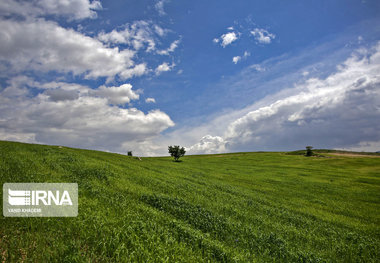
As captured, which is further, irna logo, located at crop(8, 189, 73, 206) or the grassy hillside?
irna logo, located at crop(8, 189, 73, 206)

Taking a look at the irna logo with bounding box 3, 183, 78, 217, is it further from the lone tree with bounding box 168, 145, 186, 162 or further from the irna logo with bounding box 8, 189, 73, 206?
the lone tree with bounding box 168, 145, 186, 162

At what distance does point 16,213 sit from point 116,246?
470 cm

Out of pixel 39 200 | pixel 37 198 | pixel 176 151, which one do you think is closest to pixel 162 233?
pixel 39 200

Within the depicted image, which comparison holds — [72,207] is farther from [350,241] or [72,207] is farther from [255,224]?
[350,241]

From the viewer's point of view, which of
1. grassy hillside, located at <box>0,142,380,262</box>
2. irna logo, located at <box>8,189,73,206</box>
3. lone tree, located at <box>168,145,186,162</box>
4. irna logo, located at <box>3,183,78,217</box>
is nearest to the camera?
grassy hillside, located at <box>0,142,380,262</box>

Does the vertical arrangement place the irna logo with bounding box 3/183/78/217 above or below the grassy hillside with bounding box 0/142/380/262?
above

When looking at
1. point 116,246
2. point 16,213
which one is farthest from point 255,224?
point 16,213

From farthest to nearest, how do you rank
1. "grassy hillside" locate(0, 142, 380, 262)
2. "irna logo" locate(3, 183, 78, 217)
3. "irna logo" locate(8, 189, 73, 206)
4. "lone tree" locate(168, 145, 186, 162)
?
"lone tree" locate(168, 145, 186, 162)
"irna logo" locate(8, 189, 73, 206)
"irna logo" locate(3, 183, 78, 217)
"grassy hillside" locate(0, 142, 380, 262)

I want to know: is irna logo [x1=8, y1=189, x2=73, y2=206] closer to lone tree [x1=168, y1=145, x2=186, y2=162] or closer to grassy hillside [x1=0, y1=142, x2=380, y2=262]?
grassy hillside [x1=0, y1=142, x2=380, y2=262]

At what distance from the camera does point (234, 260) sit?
7121mm

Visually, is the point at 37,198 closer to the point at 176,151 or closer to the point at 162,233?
the point at 162,233

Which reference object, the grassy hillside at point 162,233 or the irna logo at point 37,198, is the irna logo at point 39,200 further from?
the grassy hillside at point 162,233

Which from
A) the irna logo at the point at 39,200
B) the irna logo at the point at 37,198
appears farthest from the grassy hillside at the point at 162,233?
the irna logo at the point at 37,198

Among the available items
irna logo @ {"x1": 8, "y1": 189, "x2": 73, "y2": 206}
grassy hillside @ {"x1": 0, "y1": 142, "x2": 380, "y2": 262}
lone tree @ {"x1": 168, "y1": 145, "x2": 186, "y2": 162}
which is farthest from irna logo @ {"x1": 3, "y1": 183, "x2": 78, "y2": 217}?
lone tree @ {"x1": 168, "y1": 145, "x2": 186, "y2": 162}
